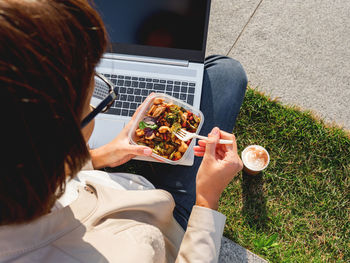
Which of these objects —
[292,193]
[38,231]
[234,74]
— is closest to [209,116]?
[234,74]

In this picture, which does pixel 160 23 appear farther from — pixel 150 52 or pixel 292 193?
pixel 292 193

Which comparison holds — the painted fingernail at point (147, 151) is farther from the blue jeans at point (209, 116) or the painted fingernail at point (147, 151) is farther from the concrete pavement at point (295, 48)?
the concrete pavement at point (295, 48)

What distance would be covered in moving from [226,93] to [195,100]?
0.67 ft

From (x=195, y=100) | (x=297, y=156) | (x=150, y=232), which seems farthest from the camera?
(x=297, y=156)

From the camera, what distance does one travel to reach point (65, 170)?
2.50 ft

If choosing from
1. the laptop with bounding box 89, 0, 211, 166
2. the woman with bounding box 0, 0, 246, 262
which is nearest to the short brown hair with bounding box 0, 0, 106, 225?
the woman with bounding box 0, 0, 246, 262

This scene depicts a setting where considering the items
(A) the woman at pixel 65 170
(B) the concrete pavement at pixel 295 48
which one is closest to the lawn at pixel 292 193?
(B) the concrete pavement at pixel 295 48

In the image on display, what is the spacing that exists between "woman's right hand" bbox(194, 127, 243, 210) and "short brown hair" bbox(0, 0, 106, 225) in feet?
2.12

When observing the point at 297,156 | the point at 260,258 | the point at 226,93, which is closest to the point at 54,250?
the point at 226,93

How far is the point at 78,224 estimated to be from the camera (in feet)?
3.18

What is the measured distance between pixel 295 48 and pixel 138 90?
55.2 inches

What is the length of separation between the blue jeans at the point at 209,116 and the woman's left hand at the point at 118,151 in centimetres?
24

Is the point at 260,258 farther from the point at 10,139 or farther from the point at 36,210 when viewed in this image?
the point at 10,139

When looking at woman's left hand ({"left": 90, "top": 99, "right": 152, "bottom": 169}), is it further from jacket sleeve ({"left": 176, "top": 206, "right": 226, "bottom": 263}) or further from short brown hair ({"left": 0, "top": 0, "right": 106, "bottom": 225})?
short brown hair ({"left": 0, "top": 0, "right": 106, "bottom": 225})
